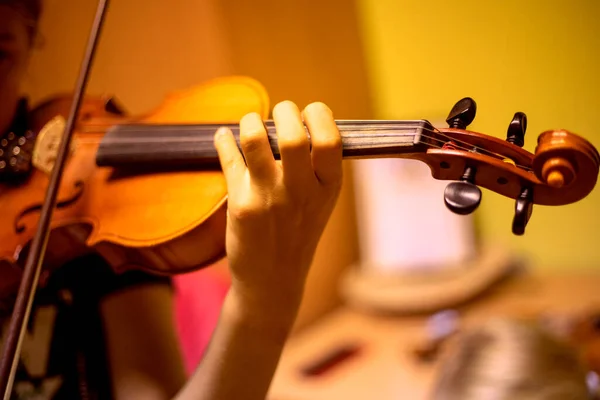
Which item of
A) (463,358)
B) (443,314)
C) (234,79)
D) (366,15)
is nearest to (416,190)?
(443,314)

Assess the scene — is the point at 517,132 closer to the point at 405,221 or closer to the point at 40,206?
the point at 40,206

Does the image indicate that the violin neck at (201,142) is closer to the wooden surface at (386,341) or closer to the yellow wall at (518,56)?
the yellow wall at (518,56)

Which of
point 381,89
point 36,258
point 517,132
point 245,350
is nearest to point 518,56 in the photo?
point 517,132

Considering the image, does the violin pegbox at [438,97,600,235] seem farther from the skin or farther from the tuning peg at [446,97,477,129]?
the skin

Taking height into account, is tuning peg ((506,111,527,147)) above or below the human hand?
above

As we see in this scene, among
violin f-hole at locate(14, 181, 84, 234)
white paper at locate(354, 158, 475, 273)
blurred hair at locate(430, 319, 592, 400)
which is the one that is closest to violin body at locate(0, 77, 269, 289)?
violin f-hole at locate(14, 181, 84, 234)

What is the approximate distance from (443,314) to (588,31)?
0.90m

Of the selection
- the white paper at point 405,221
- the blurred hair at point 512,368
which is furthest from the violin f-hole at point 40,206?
the white paper at point 405,221

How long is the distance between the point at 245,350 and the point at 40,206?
308mm

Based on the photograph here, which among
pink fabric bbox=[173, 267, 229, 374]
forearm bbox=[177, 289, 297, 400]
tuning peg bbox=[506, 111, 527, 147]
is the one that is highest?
tuning peg bbox=[506, 111, 527, 147]

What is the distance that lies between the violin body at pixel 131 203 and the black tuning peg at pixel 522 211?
0.27 meters

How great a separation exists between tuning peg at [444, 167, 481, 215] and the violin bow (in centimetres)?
40

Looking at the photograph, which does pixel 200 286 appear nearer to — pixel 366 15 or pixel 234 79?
pixel 234 79

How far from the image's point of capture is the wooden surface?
3.83 feet
